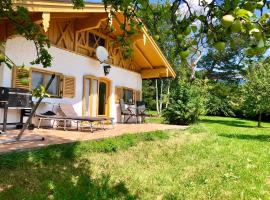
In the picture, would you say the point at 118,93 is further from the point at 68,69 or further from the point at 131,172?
the point at 131,172

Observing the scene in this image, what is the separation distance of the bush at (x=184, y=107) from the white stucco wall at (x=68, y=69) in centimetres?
248

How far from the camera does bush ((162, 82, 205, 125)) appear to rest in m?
16.3

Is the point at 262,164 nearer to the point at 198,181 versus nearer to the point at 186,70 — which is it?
the point at 198,181

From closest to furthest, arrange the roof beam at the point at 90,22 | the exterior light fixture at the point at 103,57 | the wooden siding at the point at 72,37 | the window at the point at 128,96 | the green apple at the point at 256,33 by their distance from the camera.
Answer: the green apple at the point at 256,33 → the wooden siding at the point at 72,37 → the roof beam at the point at 90,22 → the exterior light fixture at the point at 103,57 → the window at the point at 128,96

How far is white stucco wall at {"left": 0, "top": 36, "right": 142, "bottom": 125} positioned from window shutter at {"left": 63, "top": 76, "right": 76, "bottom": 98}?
0.16m

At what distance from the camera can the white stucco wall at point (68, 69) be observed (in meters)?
10.2

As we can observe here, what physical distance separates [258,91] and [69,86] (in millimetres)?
14148

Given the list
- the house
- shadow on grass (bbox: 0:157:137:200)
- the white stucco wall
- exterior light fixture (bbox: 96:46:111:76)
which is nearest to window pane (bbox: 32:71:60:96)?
the house

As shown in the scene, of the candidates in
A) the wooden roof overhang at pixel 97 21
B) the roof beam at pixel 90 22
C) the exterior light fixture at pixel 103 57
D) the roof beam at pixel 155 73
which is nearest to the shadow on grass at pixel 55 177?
the wooden roof overhang at pixel 97 21

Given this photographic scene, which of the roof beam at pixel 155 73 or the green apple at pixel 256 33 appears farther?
the roof beam at pixel 155 73

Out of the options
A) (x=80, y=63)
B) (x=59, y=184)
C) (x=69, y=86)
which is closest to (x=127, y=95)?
(x=80, y=63)

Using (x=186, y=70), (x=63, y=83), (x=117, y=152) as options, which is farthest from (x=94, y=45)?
(x=186, y=70)

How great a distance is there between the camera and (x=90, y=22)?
12742 mm

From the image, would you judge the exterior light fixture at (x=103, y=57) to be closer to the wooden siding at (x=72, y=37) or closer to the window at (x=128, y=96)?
the wooden siding at (x=72, y=37)
